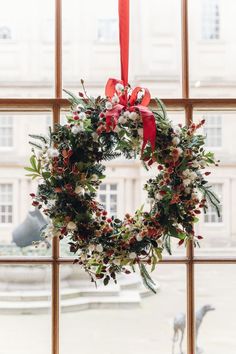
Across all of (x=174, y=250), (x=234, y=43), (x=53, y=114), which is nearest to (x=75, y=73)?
(x=53, y=114)

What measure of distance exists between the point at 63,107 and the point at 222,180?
0.62m

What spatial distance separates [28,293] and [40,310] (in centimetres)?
7

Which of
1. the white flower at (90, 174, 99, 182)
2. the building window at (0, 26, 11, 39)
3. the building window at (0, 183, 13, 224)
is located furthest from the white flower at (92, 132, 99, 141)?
the building window at (0, 26, 11, 39)

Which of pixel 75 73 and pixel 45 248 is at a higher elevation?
pixel 75 73

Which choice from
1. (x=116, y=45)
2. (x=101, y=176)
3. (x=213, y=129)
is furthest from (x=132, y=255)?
(x=116, y=45)

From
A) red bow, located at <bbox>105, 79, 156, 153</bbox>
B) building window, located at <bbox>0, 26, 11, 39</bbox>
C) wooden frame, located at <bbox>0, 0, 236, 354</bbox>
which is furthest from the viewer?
building window, located at <bbox>0, 26, 11, 39</bbox>

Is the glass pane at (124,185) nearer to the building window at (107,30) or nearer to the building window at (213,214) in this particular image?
the building window at (213,214)

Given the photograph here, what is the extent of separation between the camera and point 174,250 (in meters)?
1.95

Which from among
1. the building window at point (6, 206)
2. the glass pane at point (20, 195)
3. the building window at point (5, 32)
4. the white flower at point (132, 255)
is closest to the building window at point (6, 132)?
the glass pane at point (20, 195)

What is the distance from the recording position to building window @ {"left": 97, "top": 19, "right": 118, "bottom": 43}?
2016 millimetres

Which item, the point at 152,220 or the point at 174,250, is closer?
the point at 152,220

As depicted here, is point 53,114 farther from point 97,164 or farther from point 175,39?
point 175,39

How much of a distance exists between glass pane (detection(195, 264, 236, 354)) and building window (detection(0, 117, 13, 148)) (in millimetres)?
802

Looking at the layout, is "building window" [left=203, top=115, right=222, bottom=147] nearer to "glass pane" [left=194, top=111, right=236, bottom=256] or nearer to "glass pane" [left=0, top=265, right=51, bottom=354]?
"glass pane" [left=194, top=111, right=236, bottom=256]
